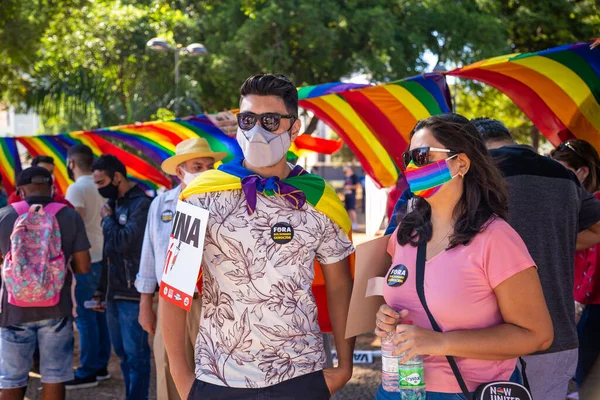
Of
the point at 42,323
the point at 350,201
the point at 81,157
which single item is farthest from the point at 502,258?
the point at 350,201

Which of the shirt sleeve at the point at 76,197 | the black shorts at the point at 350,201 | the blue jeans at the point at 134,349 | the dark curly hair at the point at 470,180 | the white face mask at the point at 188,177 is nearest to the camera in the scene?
the dark curly hair at the point at 470,180

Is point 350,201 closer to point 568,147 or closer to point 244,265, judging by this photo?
point 568,147

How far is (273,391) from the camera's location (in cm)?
272

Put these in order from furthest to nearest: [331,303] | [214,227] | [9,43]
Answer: [9,43] → [331,303] → [214,227]

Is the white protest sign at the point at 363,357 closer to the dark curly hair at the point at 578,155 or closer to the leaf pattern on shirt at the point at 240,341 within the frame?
the dark curly hair at the point at 578,155

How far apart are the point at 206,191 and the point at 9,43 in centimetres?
1769

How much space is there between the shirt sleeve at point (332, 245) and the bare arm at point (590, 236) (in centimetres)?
153

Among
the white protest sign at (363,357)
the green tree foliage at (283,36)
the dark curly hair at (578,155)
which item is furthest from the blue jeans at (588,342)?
the green tree foliage at (283,36)

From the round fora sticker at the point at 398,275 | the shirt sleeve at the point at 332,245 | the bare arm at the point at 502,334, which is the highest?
the shirt sleeve at the point at 332,245

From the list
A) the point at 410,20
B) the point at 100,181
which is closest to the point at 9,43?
the point at 410,20

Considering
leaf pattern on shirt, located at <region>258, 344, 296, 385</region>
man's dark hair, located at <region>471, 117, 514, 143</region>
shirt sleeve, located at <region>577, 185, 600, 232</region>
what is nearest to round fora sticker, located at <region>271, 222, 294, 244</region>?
leaf pattern on shirt, located at <region>258, 344, 296, 385</region>

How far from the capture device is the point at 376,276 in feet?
9.57

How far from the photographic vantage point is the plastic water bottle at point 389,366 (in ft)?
8.27

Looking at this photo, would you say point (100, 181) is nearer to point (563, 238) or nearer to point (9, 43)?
point (563, 238)
